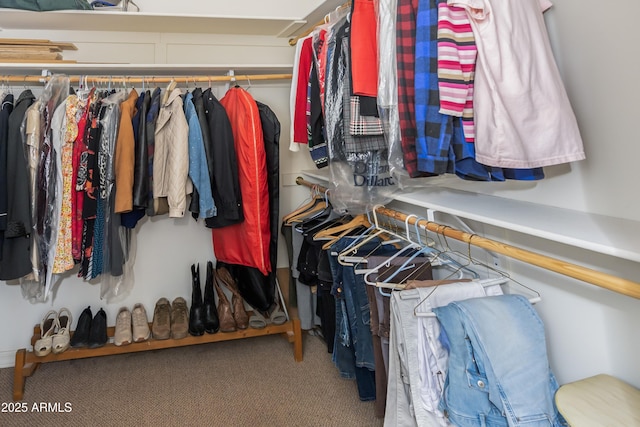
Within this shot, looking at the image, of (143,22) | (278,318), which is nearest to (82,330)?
(278,318)

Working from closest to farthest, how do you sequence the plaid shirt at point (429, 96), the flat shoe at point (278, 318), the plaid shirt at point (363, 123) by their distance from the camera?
1. the plaid shirt at point (429, 96)
2. the plaid shirt at point (363, 123)
3. the flat shoe at point (278, 318)

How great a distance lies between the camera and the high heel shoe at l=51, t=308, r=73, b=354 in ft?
7.19

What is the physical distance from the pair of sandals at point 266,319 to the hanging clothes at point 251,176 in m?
0.38

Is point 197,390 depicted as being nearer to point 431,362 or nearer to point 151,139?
point 151,139

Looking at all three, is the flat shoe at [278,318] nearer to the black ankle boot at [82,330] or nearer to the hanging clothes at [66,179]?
the black ankle boot at [82,330]

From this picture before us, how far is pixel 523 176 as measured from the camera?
43.9 inches

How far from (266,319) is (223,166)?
39.4 inches

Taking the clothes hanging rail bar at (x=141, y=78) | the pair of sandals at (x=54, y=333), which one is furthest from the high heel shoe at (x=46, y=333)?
the clothes hanging rail bar at (x=141, y=78)

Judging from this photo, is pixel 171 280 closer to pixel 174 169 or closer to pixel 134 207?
pixel 134 207

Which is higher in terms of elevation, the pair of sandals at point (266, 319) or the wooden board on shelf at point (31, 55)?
the wooden board on shelf at point (31, 55)

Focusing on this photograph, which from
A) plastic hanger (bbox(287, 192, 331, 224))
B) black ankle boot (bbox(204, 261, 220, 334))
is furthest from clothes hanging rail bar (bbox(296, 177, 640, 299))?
black ankle boot (bbox(204, 261, 220, 334))

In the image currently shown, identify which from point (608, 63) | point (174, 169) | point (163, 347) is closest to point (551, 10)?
point (608, 63)

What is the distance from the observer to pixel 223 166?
2.10 m

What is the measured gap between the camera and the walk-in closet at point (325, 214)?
1.04 meters
